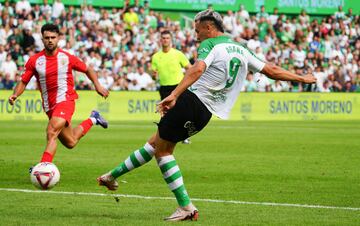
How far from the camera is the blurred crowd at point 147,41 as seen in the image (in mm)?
34969

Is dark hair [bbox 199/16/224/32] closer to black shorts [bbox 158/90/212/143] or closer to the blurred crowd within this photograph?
black shorts [bbox 158/90/212/143]

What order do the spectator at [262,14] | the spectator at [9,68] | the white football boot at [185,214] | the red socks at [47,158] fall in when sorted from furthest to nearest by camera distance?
1. the spectator at [262,14]
2. the spectator at [9,68]
3. the red socks at [47,158]
4. the white football boot at [185,214]

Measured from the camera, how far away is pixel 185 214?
9719mm

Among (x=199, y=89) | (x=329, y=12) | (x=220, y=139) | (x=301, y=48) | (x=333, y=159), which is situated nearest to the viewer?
(x=199, y=89)

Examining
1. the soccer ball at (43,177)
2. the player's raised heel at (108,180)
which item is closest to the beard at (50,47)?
the soccer ball at (43,177)

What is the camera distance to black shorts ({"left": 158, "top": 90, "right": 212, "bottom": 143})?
9.73 metres

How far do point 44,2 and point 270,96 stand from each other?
398 inches

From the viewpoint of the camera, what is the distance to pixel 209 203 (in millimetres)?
11219

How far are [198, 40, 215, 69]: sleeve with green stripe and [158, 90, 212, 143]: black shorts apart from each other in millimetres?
483

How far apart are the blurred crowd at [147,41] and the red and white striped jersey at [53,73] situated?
2018cm

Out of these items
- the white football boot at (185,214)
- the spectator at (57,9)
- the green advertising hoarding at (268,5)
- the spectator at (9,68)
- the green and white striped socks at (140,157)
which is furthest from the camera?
the green advertising hoarding at (268,5)

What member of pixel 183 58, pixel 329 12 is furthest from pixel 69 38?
pixel 329 12

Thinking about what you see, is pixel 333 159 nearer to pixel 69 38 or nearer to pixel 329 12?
pixel 69 38

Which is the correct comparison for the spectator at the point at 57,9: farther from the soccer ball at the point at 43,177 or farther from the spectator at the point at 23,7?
the soccer ball at the point at 43,177
